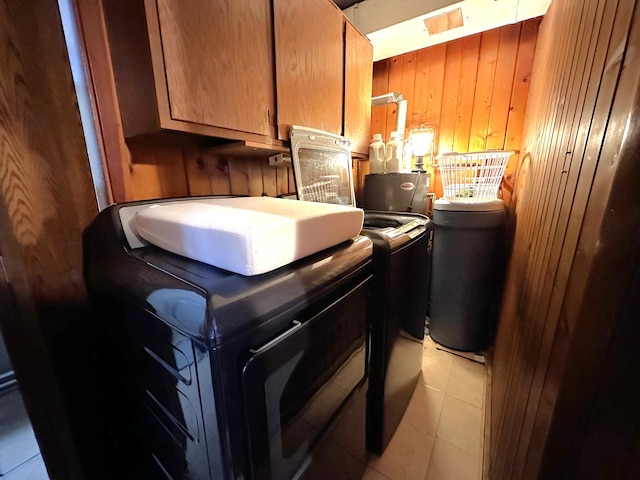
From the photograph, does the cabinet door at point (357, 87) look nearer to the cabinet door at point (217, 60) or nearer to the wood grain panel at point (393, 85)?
the wood grain panel at point (393, 85)

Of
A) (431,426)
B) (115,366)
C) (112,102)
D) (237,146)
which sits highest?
(112,102)

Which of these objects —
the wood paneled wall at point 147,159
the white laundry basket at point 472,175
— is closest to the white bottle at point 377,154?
the white laundry basket at point 472,175

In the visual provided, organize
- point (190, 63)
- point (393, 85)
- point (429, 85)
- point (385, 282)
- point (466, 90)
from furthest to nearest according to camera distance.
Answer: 1. point (393, 85)
2. point (429, 85)
3. point (466, 90)
4. point (385, 282)
5. point (190, 63)

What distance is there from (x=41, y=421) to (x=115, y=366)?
22cm

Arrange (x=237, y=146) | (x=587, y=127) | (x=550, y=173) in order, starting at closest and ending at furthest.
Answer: (x=587, y=127)
(x=550, y=173)
(x=237, y=146)

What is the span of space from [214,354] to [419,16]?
199cm

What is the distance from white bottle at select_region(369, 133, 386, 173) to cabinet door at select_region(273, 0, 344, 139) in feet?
1.60

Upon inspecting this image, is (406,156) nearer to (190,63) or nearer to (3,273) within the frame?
(190,63)

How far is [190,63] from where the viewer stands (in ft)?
2.57

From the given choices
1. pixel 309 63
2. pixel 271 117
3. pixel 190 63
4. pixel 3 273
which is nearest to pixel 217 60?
pixel 190 63

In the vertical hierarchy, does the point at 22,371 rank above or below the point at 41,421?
above

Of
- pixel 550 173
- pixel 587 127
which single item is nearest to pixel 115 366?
pixel 587 127

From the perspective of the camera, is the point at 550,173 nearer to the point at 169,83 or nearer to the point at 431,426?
the point at 169,83

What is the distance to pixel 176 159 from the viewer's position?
106 cm
